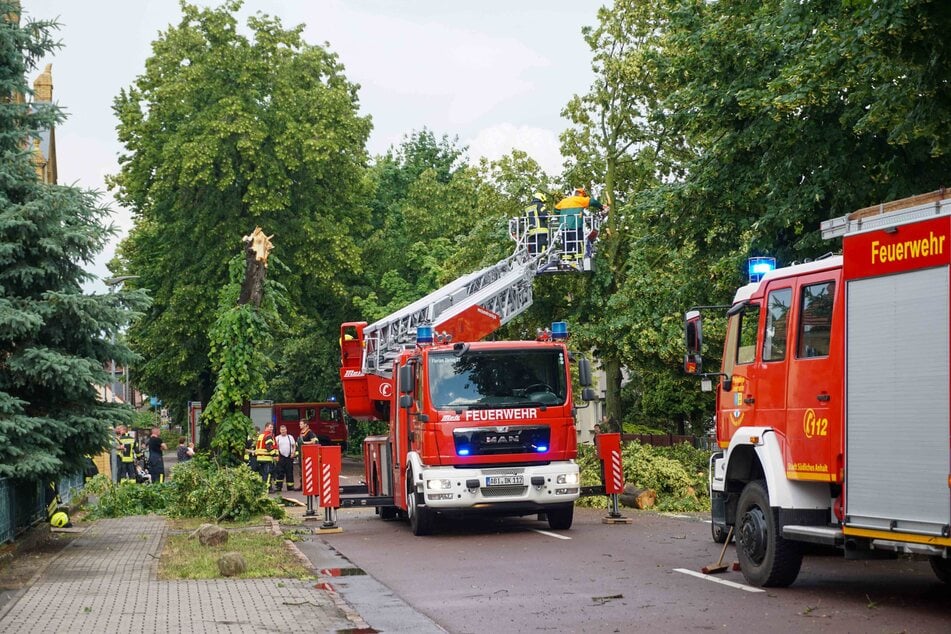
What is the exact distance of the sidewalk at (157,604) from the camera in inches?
408

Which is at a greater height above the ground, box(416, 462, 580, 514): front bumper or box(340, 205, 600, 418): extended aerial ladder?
box(340, 205, 600, 418): extended aerial ladder

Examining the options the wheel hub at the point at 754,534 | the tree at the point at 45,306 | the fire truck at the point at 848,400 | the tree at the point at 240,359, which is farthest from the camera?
the tree at the point at 240,359

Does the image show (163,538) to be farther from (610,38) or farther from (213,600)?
(610,38)

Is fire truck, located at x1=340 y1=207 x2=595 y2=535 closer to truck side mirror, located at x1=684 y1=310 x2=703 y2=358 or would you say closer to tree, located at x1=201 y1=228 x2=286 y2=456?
truck side mirror, located at x1=684 y1=310 x2=703 y2=358

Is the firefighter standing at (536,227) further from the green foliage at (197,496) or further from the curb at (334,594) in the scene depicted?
the curb at (334,594)

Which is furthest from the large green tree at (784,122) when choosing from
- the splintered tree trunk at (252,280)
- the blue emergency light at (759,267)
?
the splintered tree trunk at (252,280)

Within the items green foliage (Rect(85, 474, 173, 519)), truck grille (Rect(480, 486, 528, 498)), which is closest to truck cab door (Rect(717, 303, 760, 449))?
truck grille (Rect(480, 486, 528, 498))

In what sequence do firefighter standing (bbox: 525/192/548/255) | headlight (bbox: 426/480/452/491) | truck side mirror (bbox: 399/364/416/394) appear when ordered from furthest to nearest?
firefighter standing (bbox: 525/192/548/255)
truck side mirror (bbox: 399/364/416/394)
headlight (bbox: 426/480/452/491)

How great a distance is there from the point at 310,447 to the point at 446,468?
3542mm

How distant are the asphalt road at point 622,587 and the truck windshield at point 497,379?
1930 mm

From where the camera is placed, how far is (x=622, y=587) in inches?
483

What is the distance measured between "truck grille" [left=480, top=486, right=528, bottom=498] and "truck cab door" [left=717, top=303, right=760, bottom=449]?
16.9 ft

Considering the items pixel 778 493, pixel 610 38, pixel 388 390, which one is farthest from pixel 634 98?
pixel 778 493

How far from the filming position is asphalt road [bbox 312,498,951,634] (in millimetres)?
10125
